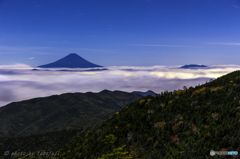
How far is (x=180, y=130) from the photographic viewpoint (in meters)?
11.8

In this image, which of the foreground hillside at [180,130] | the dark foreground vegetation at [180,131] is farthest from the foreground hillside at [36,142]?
the foreground hillside at [180,130]

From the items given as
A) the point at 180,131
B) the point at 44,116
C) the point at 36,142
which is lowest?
the point at 44,116

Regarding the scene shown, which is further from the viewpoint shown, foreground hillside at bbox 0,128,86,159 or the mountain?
the mountain

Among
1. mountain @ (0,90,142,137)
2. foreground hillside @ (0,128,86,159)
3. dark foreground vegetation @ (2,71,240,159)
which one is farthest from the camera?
mountain @ (0,90,142,137)

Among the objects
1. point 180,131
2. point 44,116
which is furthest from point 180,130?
point 44,116

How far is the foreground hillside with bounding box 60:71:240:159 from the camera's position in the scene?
31.0 feet

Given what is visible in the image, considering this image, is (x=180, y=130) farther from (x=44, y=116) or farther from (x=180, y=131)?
(x=44, y=116)

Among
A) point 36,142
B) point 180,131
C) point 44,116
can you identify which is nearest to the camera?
point 180,131

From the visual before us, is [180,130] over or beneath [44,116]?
over

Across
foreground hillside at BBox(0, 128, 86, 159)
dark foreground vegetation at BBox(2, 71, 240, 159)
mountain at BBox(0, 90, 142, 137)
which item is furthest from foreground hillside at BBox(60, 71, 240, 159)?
mountain at BBox(0, 90, 142, 137)

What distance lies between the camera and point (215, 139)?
974 centimetres

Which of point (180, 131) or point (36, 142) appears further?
point (36, 142)

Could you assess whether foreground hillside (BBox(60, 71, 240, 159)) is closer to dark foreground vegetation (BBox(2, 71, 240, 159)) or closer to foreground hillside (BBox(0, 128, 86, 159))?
dark foreground vegetation (BBox(2, 71, 240, 159))

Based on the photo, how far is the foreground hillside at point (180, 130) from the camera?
9.46 metres
